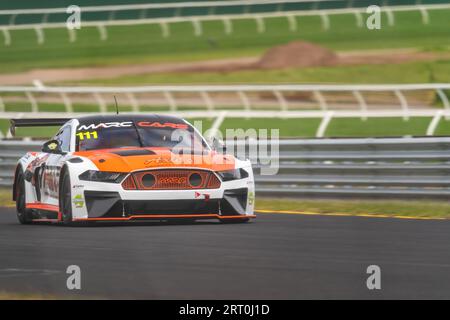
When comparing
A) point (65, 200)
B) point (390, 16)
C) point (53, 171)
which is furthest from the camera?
point (390, 16)

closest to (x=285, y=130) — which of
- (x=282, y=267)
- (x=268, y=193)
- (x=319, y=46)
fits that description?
(x=268, y=193)

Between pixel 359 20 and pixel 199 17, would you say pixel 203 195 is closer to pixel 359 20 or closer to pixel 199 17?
pixel 199 17

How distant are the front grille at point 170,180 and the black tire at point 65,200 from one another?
61cm

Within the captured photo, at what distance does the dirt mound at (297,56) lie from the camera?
169 feet

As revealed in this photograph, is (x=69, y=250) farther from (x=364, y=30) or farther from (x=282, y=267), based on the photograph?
(x=364, y=30)

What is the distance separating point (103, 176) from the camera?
15328 mm

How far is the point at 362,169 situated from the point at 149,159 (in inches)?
186

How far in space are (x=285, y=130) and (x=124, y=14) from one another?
22.2 metres

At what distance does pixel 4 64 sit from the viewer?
51562 millimetres

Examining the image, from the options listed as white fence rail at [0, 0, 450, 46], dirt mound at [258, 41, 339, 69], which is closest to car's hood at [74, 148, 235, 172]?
white fence rail at [0, 0, 450, 46]

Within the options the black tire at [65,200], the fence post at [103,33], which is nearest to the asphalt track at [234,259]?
the black tire at [65,200]

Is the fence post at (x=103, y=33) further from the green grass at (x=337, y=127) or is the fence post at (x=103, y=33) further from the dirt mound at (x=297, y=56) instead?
the green grass at (x=337, y=127)

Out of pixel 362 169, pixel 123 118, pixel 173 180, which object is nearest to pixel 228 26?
pixel 362 169

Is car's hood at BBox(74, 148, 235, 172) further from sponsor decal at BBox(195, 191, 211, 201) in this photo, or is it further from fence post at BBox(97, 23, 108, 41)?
fence post at BBox(97, 23, 108, 41)
